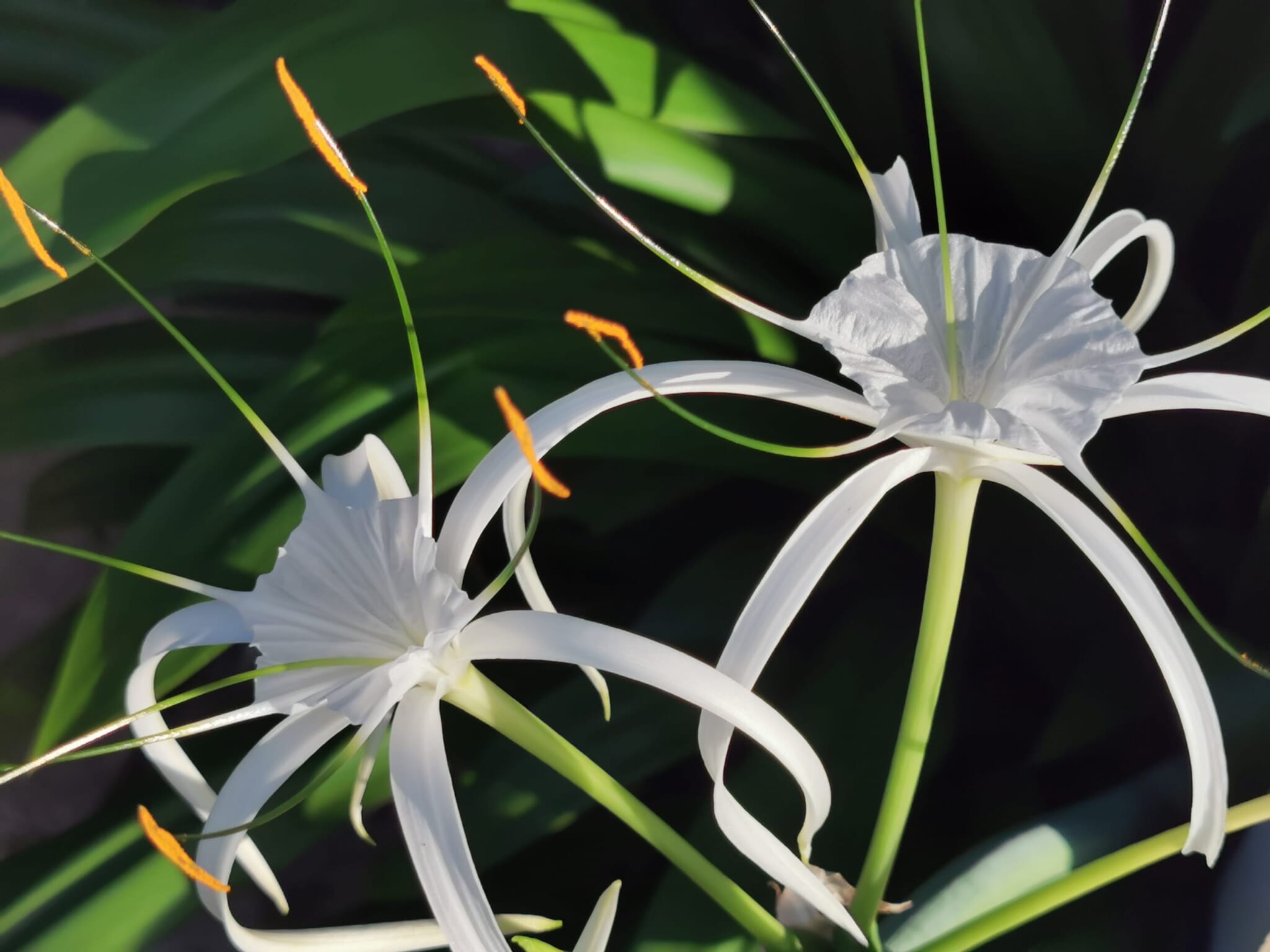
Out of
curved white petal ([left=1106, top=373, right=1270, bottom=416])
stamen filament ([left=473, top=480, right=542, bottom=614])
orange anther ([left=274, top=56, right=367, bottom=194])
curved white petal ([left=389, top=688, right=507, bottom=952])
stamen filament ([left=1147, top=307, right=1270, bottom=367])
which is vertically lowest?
curved white petal ([left=389, top=688, right=507, bottom=952])

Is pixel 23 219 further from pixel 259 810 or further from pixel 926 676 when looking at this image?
pixel 926 676

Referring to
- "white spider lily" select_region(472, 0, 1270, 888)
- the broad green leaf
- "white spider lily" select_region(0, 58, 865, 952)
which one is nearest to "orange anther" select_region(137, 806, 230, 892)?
"white spider lily" select_region(0, 58, 865, 952)

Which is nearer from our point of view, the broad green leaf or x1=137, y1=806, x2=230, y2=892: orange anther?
x1=137, y1=806, x2=230, y2=892: orange anther

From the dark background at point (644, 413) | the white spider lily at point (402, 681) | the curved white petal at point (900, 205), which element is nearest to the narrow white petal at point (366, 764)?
the white spider lily at point (402, 681)

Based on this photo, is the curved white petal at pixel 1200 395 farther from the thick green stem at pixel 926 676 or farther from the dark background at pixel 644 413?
the dark background at pixel 644 413

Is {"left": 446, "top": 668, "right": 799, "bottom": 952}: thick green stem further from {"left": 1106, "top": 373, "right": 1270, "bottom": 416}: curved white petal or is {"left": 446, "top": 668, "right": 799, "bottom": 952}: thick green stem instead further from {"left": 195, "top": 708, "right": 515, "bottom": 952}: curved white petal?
{"left": 1106, "top": 373, "right": 1270, "bottom": 416}: curved white petal

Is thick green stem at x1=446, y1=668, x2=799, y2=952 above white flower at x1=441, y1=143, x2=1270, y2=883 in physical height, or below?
below

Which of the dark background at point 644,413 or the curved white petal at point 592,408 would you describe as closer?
the curved white petal at point 592,408
